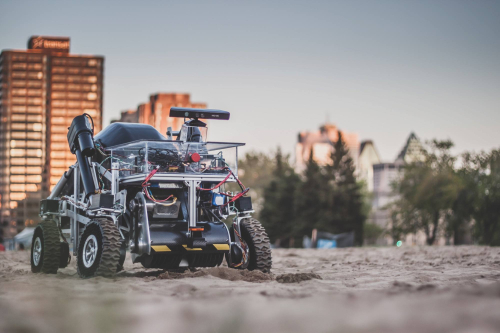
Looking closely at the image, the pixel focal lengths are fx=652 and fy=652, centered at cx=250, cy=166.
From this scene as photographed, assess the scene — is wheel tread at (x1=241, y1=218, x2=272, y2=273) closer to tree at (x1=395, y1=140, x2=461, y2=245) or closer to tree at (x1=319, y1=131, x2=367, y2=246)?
tree at (x1=395, y1=140, x2=461, y2=245)

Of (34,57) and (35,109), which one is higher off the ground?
(34,57)

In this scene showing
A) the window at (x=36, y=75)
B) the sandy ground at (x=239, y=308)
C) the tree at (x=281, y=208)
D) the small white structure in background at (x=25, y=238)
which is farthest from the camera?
the tree at (x=281, y=208)

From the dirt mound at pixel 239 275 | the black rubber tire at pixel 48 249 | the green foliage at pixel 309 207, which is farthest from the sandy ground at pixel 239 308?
the green foliage at pixel 309 207

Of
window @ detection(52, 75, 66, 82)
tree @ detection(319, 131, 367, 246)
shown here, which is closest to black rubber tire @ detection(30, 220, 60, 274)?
window @ detection(52, 75, 66, 82)

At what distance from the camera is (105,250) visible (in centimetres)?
914

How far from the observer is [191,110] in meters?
10.5

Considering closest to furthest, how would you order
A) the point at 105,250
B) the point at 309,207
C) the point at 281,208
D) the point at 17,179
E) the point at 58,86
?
1. the point at 105,250
2. the point at 17,179
3. the point at 58,86
4. the point at 309,207
5. the point at 281,208

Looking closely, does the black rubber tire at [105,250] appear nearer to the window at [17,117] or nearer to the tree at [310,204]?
the window at [17,117]

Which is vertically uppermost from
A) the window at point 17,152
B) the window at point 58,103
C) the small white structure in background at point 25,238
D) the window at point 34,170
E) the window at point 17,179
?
the window at point 58,103

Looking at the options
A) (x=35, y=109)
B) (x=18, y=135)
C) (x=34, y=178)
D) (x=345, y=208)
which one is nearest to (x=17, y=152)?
(x=34, y=178)

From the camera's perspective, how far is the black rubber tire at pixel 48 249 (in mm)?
10961

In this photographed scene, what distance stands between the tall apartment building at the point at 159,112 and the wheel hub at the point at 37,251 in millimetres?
3183

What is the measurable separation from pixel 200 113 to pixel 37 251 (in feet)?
12.8

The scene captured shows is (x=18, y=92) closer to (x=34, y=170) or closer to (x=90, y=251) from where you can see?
(x=34, y=170)
